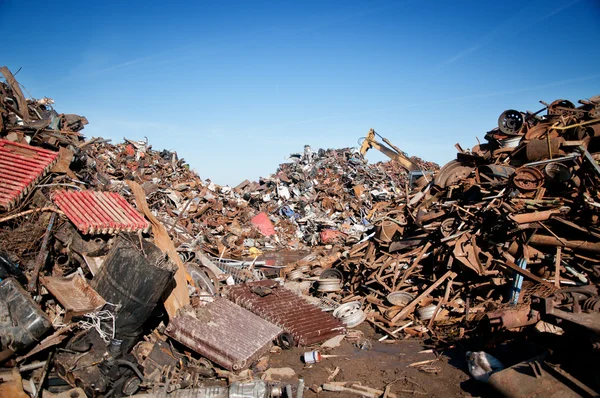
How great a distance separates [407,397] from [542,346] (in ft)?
6.60

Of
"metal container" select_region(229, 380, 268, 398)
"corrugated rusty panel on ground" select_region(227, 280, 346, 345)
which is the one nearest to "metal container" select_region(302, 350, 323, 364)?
"corrugated rusty panel on ground" select_region(227, 280, 346, 345)

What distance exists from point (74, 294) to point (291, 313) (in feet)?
12.8

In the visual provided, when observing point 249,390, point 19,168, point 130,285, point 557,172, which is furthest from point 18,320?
point 557,172

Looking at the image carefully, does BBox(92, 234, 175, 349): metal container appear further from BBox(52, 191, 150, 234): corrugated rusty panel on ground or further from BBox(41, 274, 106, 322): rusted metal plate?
BBox(52, 191, 150, 234): corrugated rusty panel on ground

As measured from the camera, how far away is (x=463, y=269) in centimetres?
746

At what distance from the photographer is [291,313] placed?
7543 millimetres

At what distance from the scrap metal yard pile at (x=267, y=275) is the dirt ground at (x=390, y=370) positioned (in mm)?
293

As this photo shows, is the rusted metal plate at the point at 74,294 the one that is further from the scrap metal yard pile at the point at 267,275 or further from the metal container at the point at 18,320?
the metal container at the point at 18,320

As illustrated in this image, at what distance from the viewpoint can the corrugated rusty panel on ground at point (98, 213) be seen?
622cm

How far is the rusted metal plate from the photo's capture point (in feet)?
17.6

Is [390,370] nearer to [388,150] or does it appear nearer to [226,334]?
[226,334]

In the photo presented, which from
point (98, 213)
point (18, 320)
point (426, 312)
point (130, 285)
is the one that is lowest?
point (426, 312)

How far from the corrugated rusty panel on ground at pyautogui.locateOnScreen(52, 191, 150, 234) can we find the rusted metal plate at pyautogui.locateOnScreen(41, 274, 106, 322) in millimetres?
824

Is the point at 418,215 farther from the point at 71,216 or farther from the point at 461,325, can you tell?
the point at 71,216
